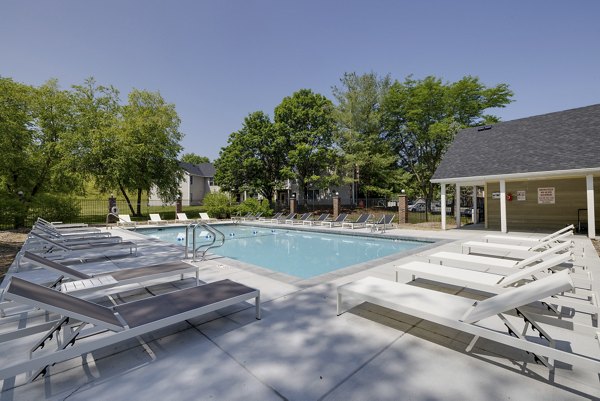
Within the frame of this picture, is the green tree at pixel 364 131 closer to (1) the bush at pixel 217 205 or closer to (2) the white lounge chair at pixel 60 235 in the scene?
(1) the bush at pixel 217 205

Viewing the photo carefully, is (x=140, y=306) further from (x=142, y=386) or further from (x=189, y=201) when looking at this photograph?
(x=189, y=201)

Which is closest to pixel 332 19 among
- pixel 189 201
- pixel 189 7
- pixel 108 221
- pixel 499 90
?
pixel 189 7

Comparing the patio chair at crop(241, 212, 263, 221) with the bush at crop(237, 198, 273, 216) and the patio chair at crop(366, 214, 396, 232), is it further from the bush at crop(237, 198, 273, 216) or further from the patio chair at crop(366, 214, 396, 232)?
the patio chair at crop(366, 214, 396, 232)

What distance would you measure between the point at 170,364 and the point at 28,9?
43.5 ft

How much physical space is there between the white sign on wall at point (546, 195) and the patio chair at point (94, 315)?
17549mm

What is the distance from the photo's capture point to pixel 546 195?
1462 centimetres

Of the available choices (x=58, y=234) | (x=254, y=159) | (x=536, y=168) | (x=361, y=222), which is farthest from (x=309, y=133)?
(x=58, y=234)

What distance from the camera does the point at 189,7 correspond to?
10.8m

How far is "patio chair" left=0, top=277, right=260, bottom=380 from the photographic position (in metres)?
2.19

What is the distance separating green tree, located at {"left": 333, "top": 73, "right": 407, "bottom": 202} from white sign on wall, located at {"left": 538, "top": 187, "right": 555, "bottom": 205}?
41.3 ft

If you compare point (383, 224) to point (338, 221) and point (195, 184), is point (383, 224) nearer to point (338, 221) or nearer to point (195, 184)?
point (338, 221)

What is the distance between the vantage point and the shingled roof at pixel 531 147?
12023mm

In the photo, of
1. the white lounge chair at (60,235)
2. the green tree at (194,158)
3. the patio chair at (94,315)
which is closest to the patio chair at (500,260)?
the patio chair at (94,315)

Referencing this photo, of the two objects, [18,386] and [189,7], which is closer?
[18,386]
